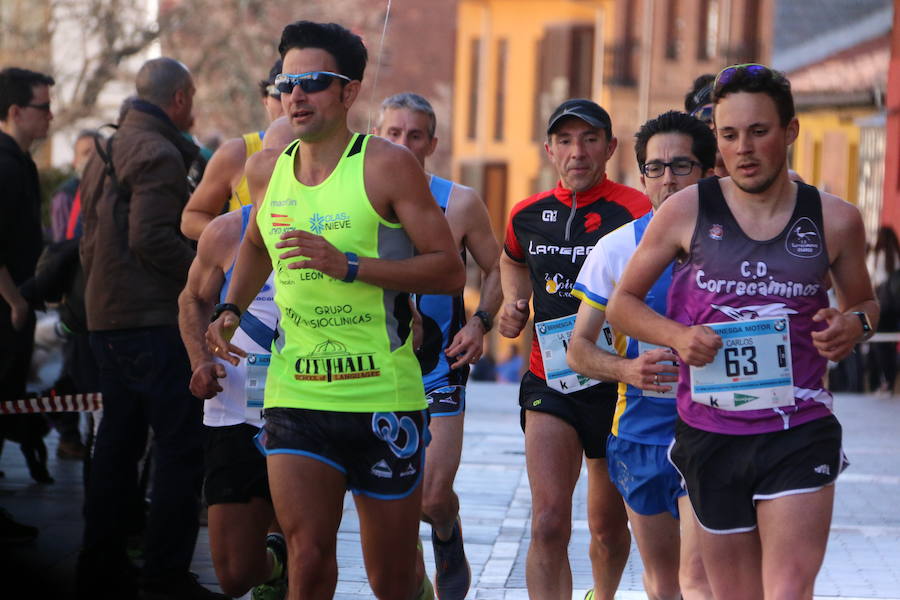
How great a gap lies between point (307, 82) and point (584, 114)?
1.67m

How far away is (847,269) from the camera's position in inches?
189

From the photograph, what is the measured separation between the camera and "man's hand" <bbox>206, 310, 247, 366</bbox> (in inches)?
216

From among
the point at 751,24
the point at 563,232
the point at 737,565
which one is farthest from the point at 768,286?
the point at 751,24

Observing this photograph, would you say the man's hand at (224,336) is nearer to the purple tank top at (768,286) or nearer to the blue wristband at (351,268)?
the blue wristband at (351,268)

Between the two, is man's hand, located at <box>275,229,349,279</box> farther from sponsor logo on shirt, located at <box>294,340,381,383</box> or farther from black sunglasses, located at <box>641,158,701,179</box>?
black sunglasses, located at <box>641,158,701,179</box>

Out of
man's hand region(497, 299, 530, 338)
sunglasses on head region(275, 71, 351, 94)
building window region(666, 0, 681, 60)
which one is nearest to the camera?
sunglasses on head region(275, 71, 351, 94)

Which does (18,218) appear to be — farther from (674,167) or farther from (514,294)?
(674,167)

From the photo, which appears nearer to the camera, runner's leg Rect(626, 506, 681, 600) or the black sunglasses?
runner's leg Rect(626, 506, 681, 600)

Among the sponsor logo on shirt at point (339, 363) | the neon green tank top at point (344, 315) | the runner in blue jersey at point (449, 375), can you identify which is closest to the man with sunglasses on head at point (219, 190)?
the runner in blue jersey at point (449, 375)

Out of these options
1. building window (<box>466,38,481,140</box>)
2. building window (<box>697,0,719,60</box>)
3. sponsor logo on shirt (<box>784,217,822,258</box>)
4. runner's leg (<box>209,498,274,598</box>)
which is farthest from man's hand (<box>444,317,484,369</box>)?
building window (<box>466,38,481,140</box>)

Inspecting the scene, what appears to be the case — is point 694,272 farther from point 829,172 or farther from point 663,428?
point 829,172

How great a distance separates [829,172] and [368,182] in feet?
85.7

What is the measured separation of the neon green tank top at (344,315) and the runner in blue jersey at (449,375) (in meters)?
1.35

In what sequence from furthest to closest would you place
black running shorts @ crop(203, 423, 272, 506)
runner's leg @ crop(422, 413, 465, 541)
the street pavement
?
the street pavement
runner's leg @ crop(422, 413, 465, 541)
black running shorts @ crop(203, 423, 272, 506)
